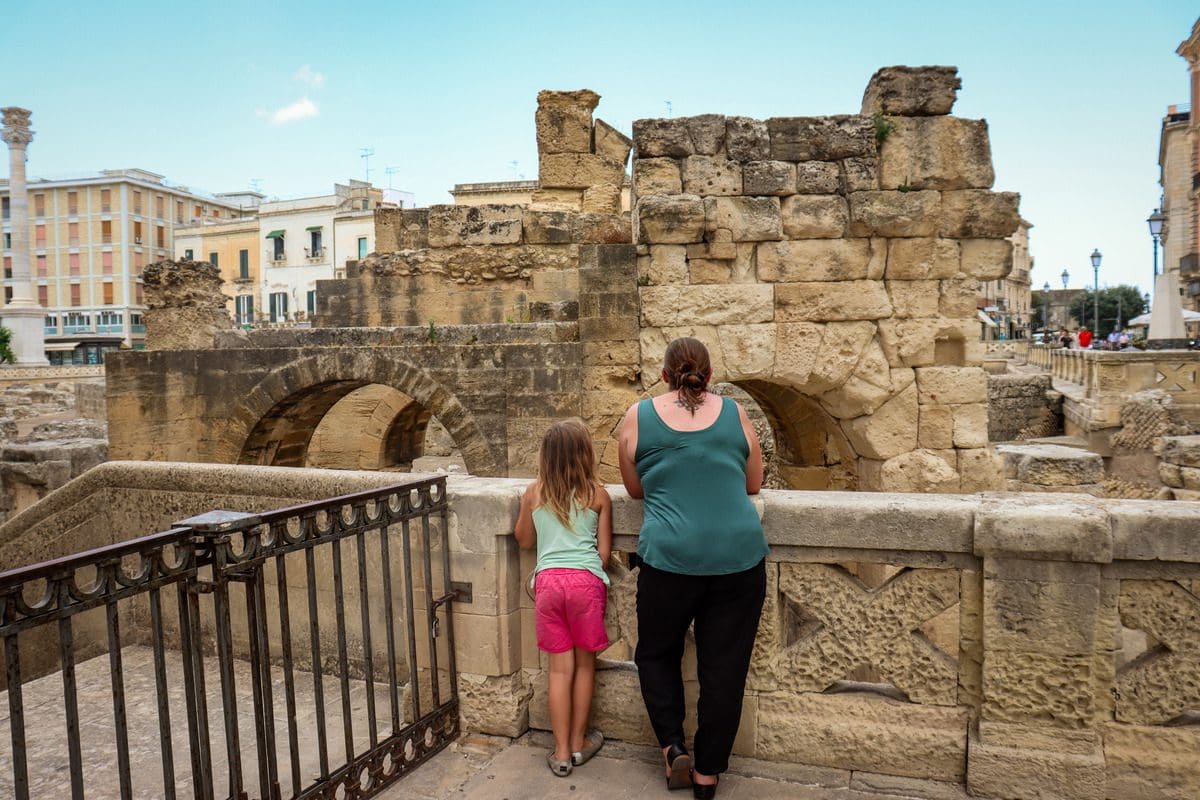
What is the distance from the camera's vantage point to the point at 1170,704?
2775mm

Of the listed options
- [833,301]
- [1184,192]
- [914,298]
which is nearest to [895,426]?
[914,298]

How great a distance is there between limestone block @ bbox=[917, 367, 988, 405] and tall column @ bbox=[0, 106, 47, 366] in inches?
1705

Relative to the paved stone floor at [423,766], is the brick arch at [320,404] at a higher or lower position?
higher

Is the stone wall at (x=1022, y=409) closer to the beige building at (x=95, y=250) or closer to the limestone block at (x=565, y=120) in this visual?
the limestone block at (x=565, y=120)

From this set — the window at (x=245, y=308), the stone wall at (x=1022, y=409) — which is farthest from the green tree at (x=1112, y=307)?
the window at (x=245, y=308)

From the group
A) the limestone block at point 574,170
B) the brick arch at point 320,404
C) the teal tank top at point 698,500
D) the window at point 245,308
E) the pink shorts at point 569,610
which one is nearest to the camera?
the teal tank top at point 698,500

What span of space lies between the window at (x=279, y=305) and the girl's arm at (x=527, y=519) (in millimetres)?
46495

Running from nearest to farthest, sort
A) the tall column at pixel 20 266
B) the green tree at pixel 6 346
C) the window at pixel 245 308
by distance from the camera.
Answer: the tall column at pixel 20 266 → the green tree at pixel 6 346 → the window at pixel 245 308

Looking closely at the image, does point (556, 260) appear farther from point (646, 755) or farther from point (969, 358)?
point (646, 755)

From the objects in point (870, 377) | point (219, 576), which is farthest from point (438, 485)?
point (870, 377)

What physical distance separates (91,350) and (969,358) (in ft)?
203

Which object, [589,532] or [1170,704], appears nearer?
[1170,704]

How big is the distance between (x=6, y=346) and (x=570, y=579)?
49.3 m

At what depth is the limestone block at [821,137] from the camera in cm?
657
